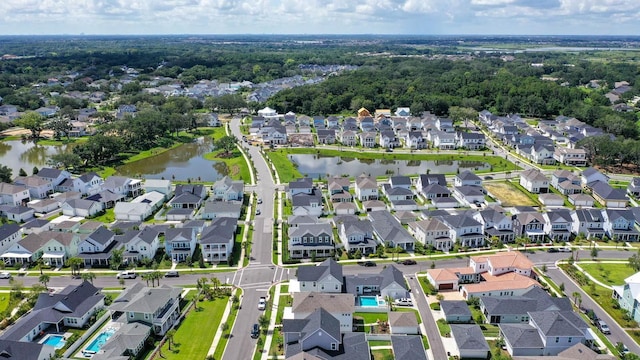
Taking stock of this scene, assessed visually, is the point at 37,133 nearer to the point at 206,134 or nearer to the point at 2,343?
the point at 206,134

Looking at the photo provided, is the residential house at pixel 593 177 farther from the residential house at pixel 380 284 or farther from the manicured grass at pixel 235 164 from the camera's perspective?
the manicured grass at pixel 235 164

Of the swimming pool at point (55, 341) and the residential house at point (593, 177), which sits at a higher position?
the residential house at point (593, 177)

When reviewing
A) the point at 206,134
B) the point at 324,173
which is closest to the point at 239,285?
the point at 324,173

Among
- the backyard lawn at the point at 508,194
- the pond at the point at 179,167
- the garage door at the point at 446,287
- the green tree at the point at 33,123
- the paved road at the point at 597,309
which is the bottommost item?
the paved road at the point at 597,309

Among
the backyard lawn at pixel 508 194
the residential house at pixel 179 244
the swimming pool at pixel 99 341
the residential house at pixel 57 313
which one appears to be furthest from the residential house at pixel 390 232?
the residential house at pixel 57 313

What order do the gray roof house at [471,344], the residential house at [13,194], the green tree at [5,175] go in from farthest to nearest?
the green tree at [5,175] → the residential house at [13,194] → the gray roof house at [471,344]

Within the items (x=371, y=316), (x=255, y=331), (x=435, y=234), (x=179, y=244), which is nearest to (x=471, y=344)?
(x=371, y=316)

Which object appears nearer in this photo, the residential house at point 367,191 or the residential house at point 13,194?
the residential house at point 13,194
